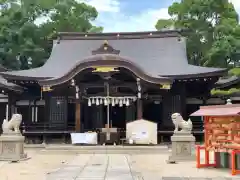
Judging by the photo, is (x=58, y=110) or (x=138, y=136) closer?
(x=138, y=136)

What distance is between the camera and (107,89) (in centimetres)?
1697

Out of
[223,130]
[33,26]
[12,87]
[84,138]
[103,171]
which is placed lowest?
[103,171]

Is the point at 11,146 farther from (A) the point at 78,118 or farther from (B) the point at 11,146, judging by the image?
(A) the point at 78,118

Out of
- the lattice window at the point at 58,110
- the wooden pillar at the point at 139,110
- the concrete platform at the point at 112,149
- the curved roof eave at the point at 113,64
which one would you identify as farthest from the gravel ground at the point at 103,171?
the lattice window at the point at 58,110

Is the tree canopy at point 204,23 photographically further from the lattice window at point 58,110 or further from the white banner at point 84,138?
the white banner at point 84,138

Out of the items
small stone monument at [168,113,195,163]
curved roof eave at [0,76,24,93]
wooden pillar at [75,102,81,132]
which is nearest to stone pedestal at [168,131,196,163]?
small stone monument at [168,113,195,163]

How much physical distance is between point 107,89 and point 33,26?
55.2 ft

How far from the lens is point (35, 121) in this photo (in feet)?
62.4

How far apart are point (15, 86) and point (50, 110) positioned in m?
2.37

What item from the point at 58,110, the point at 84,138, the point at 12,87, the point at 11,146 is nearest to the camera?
the point at 11,146

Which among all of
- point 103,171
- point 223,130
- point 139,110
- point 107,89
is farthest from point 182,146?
point 107,89

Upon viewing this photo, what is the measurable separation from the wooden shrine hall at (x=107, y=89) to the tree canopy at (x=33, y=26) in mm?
9362

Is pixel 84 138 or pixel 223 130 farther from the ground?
pixel 223 130

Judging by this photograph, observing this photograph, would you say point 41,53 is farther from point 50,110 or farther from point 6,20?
point 50,110
